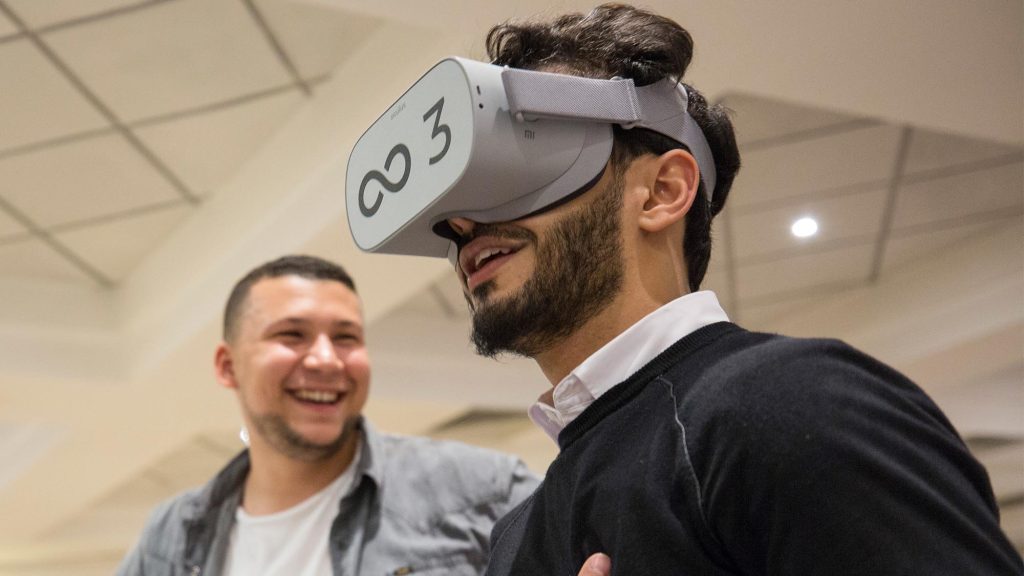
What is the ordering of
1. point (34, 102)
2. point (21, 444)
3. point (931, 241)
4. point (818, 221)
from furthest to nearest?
point (21, 444), point (931, 241), point (818, 221), point (34, 102)

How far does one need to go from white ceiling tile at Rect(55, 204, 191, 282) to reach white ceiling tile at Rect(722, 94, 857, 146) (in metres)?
2.18

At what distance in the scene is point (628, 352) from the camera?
1.00 meters

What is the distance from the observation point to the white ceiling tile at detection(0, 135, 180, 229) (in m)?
3.62

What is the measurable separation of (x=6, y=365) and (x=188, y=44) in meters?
2.15

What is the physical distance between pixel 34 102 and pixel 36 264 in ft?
4.36

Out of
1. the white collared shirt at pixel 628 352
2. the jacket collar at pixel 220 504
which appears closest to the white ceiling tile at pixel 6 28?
the jacket collar at pixel 220 504

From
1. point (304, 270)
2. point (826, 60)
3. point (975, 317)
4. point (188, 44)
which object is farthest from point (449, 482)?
point (975, 317)

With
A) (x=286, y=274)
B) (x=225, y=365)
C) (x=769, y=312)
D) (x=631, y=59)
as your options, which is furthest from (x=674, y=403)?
(x=769, y=312)

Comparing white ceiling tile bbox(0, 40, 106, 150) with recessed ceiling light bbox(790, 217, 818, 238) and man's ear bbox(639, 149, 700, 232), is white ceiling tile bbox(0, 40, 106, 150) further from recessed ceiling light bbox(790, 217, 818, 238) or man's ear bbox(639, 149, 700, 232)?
recessed ceiling light bbox(790, 217, 818, 238)

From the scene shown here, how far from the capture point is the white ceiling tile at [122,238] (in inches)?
164

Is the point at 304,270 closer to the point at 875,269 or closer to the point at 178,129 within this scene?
the point at 178,129

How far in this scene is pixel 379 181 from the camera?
112 centimetres

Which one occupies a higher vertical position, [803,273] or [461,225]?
[461,225]

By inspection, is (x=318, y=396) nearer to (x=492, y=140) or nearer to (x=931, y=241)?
(x=492, y=140)
